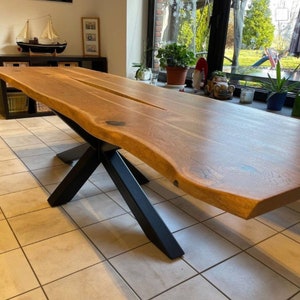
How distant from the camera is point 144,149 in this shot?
2.56ft

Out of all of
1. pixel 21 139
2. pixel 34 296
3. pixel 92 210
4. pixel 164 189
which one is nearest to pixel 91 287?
pixel 34 296

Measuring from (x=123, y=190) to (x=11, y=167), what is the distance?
1.15m

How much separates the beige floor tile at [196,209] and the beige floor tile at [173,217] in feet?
0.13

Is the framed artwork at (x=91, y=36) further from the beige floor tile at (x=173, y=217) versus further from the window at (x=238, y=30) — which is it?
the beige floor tile at (x=173, y=217)

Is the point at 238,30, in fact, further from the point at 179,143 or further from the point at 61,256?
the point at 61,256

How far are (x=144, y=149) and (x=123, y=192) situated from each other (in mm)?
787

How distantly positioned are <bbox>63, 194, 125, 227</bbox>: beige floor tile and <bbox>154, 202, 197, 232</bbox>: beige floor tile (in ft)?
0.77

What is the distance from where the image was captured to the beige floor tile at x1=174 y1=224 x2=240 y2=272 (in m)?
1.35

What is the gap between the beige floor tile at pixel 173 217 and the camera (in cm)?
162

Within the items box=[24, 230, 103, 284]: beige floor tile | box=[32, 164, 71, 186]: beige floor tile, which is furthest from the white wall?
box=[24, 230, 103, 284]: beige floor tile

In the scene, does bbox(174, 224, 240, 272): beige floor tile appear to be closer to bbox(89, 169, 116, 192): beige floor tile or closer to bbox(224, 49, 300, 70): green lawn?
bbox(89, 169, 116, 192): beige floor tile

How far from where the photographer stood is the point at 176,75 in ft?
9.68

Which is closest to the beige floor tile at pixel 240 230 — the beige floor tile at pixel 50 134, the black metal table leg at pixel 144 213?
the black metal table leg at pixel 144 213

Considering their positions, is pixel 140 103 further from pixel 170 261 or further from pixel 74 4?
pixel 74 4
